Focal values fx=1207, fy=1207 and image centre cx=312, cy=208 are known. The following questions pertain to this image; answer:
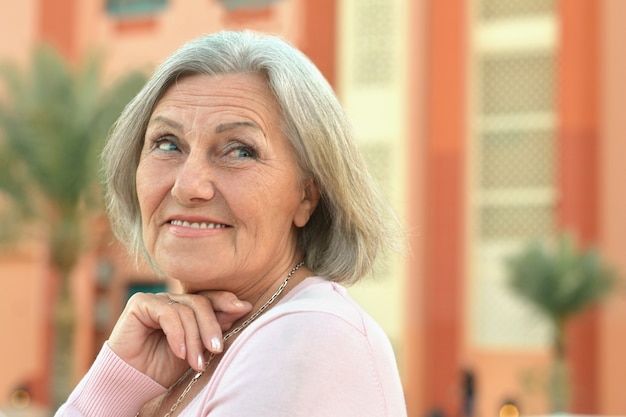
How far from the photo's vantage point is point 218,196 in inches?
71.9

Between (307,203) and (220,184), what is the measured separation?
191 mm

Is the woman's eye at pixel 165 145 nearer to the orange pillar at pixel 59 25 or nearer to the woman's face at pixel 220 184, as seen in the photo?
the woman's face at pixel 220 184

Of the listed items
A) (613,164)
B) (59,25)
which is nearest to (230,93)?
(613,164)

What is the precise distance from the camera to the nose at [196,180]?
71.0 inches

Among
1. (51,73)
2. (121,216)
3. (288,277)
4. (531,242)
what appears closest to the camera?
(288,277)

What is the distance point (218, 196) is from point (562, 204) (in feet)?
58.3

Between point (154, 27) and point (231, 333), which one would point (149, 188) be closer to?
point (231, 333)

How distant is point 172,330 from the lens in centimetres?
189

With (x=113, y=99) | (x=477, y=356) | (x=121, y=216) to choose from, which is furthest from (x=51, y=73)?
(x=121, y=216)

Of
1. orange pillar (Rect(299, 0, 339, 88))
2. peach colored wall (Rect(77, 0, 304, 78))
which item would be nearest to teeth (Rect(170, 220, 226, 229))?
orange pillar (Rect(299, 0, 339, 88))

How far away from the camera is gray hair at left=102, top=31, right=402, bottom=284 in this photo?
184cm

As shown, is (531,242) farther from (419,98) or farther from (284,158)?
(284,158)

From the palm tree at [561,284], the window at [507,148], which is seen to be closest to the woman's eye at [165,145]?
the palm tree at [561,284]

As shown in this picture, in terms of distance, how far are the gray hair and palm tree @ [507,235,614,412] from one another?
53.3ft
